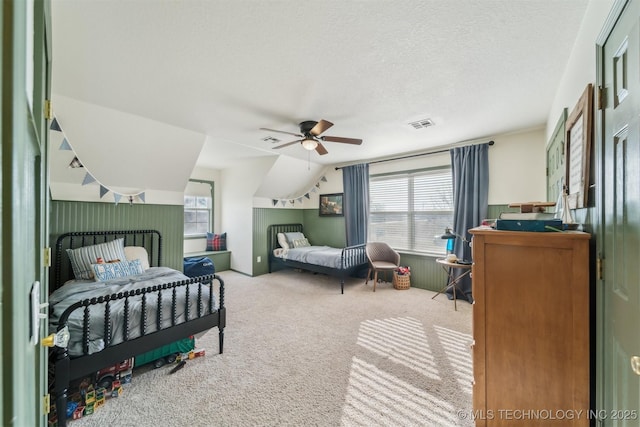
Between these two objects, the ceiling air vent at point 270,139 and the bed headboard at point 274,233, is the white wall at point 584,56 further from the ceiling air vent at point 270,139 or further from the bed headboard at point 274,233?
the bed headboard at point 274,233

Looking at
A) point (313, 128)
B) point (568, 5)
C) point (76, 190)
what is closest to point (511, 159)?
point (568, 5)

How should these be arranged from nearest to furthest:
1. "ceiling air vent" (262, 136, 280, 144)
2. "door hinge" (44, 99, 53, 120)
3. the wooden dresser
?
"door hinge" (44, 99, 53, 120)
the wooden dresser
"ceiling air vent" (262, 136, 280, 144)

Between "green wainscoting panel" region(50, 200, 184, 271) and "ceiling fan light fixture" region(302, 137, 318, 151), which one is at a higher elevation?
"ceiling fan light fixture" region(302, 137, 318, 151)

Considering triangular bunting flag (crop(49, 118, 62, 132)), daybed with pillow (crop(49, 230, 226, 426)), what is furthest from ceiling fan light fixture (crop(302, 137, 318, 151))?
triangular bunting flag (crop(49, 118, 62, 132))

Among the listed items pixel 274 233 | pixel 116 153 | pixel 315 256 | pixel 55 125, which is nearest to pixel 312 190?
pixel 274 233

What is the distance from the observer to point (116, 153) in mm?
3143

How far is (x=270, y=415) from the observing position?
1.67 metres

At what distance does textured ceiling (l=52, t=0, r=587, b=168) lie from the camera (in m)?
1.45

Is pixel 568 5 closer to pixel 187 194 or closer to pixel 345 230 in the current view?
pixel 345 230

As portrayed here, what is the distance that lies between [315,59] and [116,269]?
297 cm

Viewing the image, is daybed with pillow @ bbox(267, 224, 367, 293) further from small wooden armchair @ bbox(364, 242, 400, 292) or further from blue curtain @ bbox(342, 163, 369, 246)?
blue curtain @ bbox(342, 163, 369, 246)

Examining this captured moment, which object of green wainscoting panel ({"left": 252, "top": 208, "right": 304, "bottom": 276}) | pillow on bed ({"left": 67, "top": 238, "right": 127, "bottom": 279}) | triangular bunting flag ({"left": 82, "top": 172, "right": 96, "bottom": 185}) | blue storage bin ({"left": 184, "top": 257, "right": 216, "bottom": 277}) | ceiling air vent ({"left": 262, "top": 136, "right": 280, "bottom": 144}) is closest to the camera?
pillow on bed ({"left": 67, "top": 238, "right": 127, "bottom": 279})

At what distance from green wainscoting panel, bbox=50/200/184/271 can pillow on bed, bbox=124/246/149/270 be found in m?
0.42

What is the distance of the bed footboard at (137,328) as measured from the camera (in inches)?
62.8
